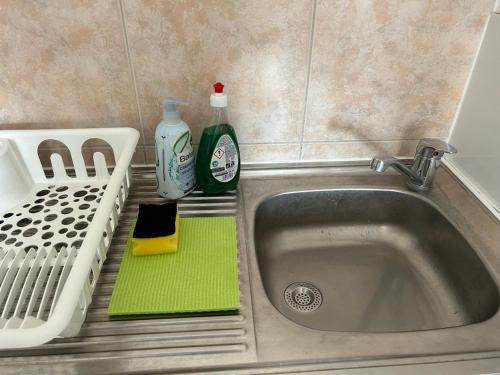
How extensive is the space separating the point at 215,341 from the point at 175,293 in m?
0.11

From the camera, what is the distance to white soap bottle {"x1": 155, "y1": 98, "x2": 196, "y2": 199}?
72cm

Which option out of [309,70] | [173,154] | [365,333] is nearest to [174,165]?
[173,154]

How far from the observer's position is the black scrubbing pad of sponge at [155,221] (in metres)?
0.65

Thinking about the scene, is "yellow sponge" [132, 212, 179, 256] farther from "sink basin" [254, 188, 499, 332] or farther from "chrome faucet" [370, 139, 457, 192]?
"chrome faucet" [370, 139, 457, 192]

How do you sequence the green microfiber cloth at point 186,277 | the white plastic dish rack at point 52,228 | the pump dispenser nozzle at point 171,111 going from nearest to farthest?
1. the white plastic dish rack at point 52,228
2. the green microfiber cloth at point 186,277
3. the pump dispenser nozzle at point 171,111

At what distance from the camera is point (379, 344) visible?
54 centimetres

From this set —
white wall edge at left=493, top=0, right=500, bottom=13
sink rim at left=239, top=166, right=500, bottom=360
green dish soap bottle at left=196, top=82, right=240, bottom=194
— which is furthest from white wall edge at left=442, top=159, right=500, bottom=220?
green dish soap bottle at left=196, top=82, right=240, bottom=194

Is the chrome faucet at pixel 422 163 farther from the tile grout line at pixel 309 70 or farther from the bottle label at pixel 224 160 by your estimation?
the bottle label at pixel 224 160

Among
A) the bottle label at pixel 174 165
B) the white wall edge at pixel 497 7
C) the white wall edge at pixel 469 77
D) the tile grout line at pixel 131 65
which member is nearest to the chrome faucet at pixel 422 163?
the white wall edge at pixel 469 77

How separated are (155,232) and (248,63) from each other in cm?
40

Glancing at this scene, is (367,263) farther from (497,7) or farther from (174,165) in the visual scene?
(497,7)

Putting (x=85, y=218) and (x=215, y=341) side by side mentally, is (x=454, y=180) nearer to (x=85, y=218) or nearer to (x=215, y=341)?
(x=215, y=341)

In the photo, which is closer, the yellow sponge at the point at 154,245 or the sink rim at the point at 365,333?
the sink rim at the point at 365,333

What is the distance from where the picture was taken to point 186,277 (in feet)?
2.06
